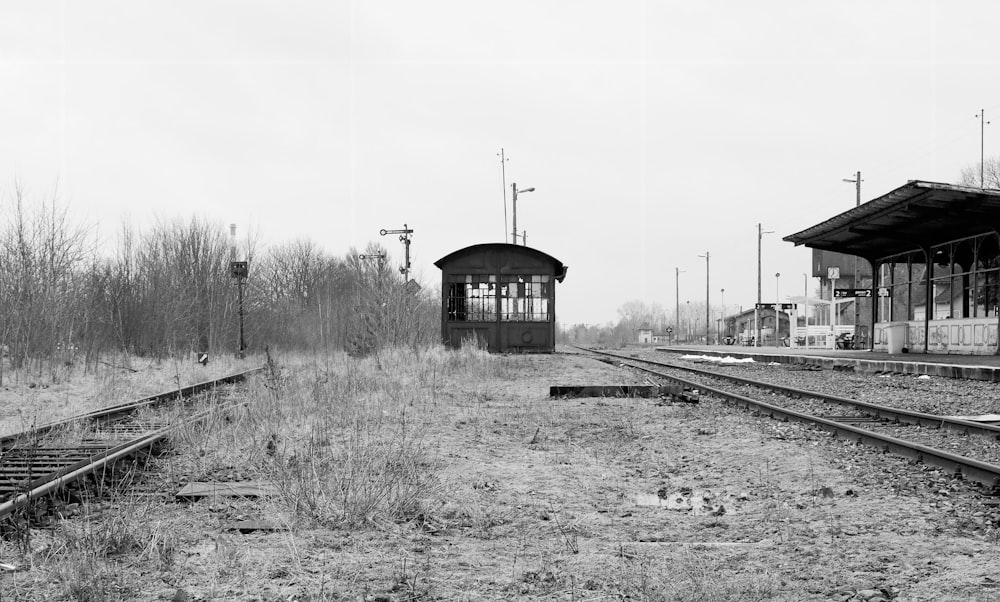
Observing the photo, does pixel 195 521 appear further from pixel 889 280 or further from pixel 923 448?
pixel 889 280

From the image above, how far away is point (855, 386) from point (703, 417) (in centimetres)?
770

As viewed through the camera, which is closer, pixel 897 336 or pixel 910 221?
pixel 910 221

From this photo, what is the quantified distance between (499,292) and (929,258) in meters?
15.1

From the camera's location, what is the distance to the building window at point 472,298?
3197cm

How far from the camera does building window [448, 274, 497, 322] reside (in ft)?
105

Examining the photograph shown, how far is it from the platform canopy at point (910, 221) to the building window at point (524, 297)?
980 centimetres

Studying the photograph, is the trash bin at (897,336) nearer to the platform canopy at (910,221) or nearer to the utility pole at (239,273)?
the platform canopy at (910,221)

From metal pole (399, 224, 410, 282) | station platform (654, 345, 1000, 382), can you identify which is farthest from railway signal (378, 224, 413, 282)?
station platform (654, 345, 1000, 382)

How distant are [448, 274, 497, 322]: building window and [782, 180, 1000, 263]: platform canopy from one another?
38.6 ft

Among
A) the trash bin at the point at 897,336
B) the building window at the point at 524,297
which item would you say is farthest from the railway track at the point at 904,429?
the building window at the point at 524,297

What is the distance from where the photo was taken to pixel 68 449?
7.96 metres

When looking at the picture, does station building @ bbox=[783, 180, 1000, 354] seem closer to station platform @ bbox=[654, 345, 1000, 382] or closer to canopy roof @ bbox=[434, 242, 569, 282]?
station platform @ bbox=[654, 345, 1000, 382]

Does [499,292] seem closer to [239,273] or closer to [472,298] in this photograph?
[472,298]

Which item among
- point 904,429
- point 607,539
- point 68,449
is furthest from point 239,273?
point 607,539
